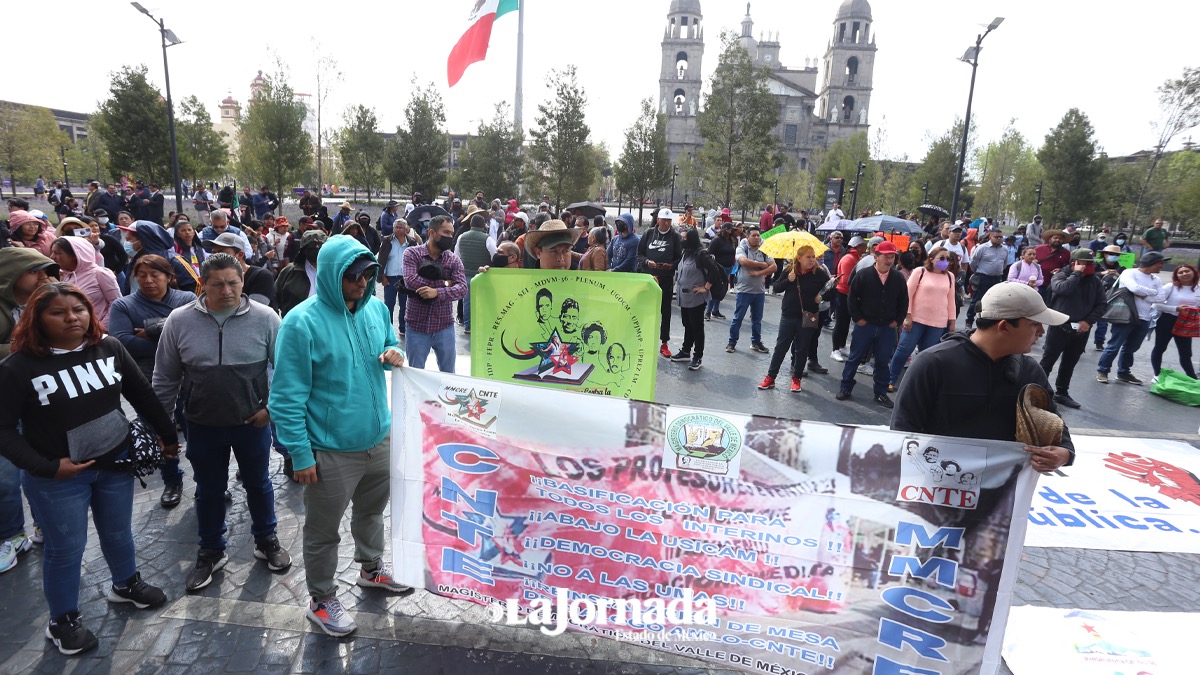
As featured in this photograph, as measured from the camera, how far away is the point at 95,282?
524 centimetres

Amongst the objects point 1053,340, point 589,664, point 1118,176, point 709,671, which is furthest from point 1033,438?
point 1118,176

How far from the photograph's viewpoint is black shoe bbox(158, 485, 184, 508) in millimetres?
4496

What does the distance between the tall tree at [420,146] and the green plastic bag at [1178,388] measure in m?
30.7

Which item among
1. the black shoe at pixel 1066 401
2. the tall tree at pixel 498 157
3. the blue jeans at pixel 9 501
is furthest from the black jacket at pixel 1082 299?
the tall tree at pixel 498 157

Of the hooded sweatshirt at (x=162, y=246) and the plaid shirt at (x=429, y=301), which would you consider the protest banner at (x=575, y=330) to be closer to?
the plaid shirt at (x=429, y=301)

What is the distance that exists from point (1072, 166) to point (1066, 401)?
35795 millimetres

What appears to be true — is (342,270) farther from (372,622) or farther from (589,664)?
(589,664)

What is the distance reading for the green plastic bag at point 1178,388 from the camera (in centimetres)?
834

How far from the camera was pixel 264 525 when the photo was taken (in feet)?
12.6

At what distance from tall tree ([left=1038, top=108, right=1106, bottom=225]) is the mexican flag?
120 feet

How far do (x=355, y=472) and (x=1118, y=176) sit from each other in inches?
1807

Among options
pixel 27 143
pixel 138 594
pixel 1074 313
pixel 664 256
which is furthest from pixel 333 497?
pixel 27 143

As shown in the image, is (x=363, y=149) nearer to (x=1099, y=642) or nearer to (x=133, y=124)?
(x=133, y=124)

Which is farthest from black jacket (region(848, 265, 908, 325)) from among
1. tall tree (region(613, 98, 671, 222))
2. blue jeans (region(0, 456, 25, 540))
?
tall tree (region(613, 98, 671, 222))
